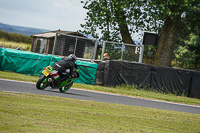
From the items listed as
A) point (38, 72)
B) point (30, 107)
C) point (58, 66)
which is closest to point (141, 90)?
point (38, 72)

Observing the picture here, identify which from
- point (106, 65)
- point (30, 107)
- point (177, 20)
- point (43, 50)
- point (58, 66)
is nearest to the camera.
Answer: point (30, 107)

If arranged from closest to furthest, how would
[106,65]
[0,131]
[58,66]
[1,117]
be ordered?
[0,131] → [1,117] → [58,66] → [106,65]

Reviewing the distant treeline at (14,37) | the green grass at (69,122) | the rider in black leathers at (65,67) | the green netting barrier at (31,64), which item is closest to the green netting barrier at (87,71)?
the green netting barrier at (31,64)

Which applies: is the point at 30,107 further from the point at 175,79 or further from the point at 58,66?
the point at 175,79

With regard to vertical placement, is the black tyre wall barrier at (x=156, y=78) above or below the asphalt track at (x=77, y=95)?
above

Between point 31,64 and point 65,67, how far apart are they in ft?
21.6

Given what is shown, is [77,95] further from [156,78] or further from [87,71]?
[156,78]

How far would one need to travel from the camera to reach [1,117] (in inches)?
232

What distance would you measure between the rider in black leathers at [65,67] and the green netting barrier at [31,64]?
18.3ft

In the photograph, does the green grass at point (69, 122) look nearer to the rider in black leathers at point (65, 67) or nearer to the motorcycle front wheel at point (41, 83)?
the motorcycle front wheel at point (41, 83)

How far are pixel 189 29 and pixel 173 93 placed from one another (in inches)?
561

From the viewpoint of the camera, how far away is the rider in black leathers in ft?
40.7

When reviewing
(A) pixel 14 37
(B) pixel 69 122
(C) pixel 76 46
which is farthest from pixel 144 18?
(A) pixel 14 37

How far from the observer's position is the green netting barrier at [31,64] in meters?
18.4
